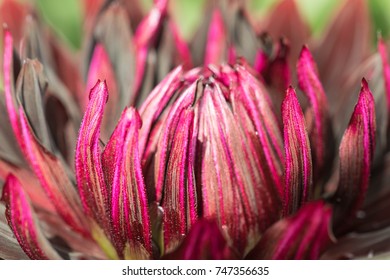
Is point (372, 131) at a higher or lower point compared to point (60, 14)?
lower

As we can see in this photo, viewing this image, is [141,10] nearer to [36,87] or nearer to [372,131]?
[36,87]

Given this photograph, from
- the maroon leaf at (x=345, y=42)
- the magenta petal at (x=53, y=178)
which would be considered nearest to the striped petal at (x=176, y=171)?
the magenta petal at (x=53, y=178)

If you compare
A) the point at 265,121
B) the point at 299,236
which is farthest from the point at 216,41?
the point at 299,236

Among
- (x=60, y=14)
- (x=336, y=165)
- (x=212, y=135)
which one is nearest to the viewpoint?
(x=212, y=135)

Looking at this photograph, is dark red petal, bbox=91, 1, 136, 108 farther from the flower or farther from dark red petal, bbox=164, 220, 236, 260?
dark red petal, bbox=164, 220, 236, 260

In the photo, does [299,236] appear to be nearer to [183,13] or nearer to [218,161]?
[218,161]

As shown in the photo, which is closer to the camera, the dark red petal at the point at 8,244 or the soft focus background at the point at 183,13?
the dark red petal at the point at 8,244

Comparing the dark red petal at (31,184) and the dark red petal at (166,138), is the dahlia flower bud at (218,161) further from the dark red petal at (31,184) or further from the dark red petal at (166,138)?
the dark red petal at (31,184)
